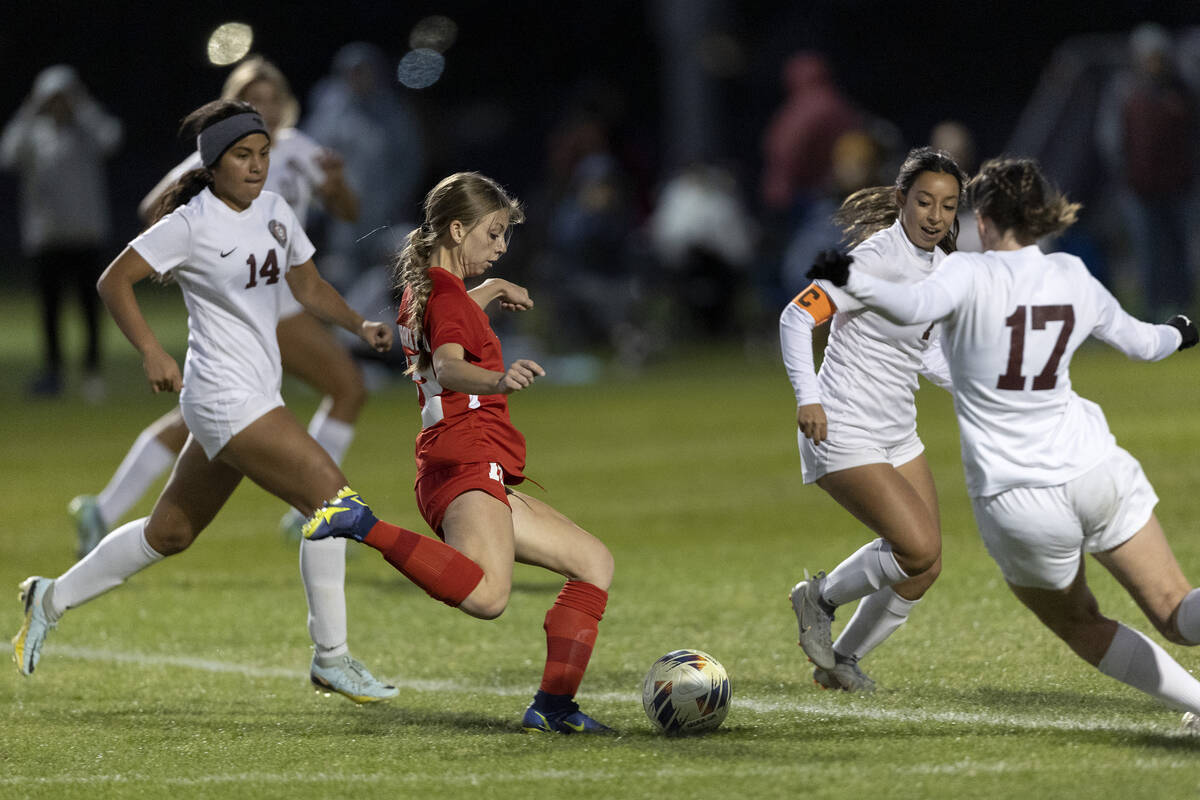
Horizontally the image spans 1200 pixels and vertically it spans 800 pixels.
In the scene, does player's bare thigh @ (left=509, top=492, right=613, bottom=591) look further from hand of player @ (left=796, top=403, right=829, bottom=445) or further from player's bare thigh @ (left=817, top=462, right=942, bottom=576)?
player's bare thigh @ (left=817, top=462, right=942, bottom=576)

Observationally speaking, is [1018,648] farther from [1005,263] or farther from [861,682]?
[1005,263]

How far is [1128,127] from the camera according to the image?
62.1 ft

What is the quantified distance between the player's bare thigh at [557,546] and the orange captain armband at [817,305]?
986mm

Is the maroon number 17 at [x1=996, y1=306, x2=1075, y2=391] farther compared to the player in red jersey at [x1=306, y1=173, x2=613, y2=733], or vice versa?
the player in red jersey at [x1=306, y1=173, x2=613, y2=733]

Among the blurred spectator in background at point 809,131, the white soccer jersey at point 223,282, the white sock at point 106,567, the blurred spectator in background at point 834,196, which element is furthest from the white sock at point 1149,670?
the blurred spectator in background at point 809,131

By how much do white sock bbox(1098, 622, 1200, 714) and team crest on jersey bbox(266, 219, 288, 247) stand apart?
3311mm

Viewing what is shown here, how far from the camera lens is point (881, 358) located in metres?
6.12

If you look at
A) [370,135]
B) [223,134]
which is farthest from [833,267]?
[370,135]

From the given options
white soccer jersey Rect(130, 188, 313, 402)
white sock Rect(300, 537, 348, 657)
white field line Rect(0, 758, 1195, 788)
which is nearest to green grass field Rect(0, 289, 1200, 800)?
white field line Rect(0, 758, 1195, 788)

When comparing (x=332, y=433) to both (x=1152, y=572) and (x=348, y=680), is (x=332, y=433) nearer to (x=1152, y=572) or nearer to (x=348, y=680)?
(x=348, y=680)

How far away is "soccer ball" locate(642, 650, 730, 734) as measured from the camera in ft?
18.5

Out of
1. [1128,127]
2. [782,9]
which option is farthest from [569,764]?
[782,9]

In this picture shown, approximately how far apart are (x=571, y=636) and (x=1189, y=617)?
1.86 metres

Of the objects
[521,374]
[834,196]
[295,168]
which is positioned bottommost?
[521,374]
